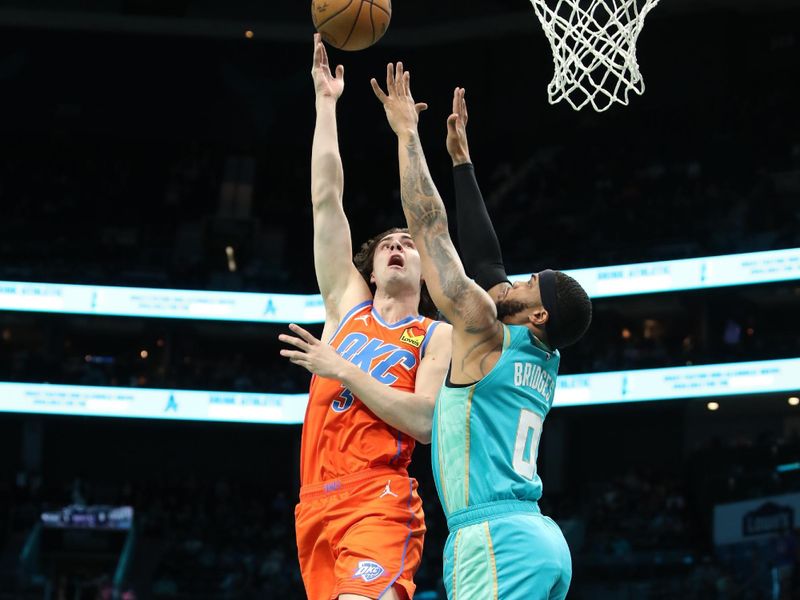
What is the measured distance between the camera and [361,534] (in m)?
4.53

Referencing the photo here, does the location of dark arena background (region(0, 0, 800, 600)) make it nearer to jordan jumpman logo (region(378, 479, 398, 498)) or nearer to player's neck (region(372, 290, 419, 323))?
player's neck (region(372, 290, 419, 323))

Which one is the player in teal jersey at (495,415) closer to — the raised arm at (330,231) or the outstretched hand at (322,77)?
the raised arm at (330,231)

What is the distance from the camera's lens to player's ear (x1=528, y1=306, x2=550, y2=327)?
13.9 ft

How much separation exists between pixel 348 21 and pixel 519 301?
1819 millimetres

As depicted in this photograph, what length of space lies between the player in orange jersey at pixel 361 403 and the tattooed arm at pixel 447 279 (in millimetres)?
466

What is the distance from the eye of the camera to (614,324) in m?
21.9

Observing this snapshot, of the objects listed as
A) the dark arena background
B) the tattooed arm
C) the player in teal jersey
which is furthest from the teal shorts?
the dark arena background

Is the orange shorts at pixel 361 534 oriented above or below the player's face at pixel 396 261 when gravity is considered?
below

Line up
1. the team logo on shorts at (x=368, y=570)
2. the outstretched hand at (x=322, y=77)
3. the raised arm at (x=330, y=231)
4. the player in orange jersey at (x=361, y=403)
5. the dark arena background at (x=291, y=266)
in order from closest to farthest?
the team logo on shorts at (x=368, y=570)
the player in orange jersey at (x=361, y=403)
the raised arm at (x=330, y=231)
the outstretched hand at (x=322, y=77)
the dark arena background at (x=291, y=266)

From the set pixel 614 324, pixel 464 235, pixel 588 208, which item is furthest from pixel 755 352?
pixel 464 235

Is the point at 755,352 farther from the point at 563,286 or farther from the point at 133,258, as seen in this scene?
the point at 563,286

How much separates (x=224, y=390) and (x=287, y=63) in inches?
302

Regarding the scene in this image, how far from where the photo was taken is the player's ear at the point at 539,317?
425cm

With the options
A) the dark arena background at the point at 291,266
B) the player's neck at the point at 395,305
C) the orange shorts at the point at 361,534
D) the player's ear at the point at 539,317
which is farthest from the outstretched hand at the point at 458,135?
the dark arena background at the point at 291,266
